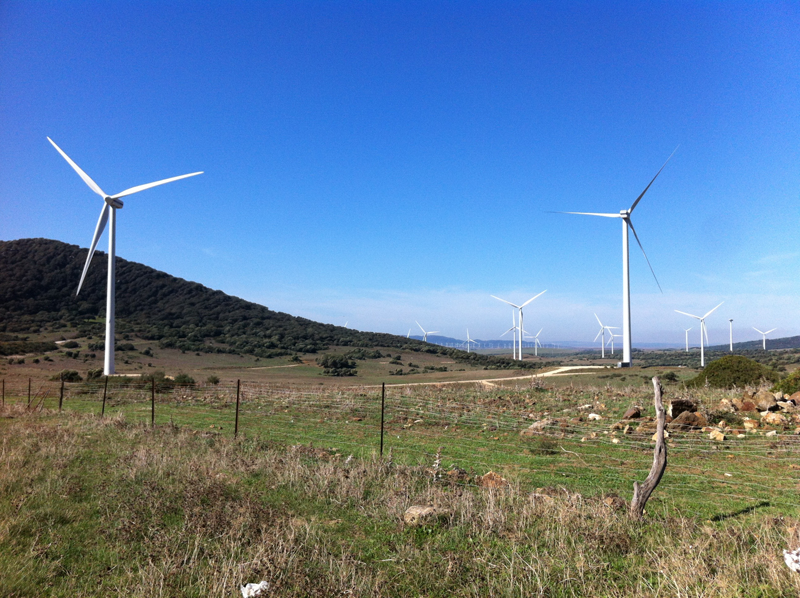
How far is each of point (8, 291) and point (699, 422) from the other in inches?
4322

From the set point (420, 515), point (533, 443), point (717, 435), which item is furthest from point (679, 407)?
point (420, 515)

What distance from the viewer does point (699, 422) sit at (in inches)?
577

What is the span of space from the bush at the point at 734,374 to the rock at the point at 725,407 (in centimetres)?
818

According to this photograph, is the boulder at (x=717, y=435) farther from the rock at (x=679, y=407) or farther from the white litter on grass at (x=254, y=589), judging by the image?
the white litter on grass at (x=254, y=589)

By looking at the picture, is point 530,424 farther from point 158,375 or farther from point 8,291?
point 8,291

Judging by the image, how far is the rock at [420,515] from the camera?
713cm

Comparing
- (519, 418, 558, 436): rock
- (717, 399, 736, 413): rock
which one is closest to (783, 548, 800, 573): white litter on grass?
(519, 418, 558, 436): rock

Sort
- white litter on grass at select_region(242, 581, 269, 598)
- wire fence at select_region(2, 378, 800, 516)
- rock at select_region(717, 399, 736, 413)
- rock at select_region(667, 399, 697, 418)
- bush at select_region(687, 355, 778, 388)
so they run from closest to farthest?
white litter on grass at select_region(242, 581, 269, 598)
wire fence at select_region(2, 378, 800, 516)
rock at select_region(667, 399, 697, 418)
rock at select_region(717, 399, 736, 413)
bush at select_region(687, 355, 778, 388)

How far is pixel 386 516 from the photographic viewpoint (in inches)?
297

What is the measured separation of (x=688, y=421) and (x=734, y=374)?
14.5 meters

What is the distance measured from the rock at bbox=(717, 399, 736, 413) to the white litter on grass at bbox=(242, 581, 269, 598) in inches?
652

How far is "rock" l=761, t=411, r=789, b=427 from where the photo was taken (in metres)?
Result: 14.7

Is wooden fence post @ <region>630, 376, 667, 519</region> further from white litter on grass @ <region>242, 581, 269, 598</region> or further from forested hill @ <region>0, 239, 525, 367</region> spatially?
forested hill @ <region>0, 239, 525, 367</region>

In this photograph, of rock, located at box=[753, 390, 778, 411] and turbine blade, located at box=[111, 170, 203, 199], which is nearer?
rock, located at box=[753, 390, 778, 411]
